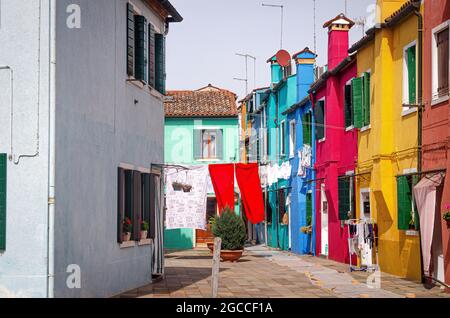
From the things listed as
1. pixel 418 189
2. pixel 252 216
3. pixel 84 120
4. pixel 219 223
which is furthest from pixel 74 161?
pixel 252 216

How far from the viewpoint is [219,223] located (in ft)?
89.4

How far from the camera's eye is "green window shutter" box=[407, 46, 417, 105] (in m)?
18.9

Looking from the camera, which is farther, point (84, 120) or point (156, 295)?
point (156, 295)

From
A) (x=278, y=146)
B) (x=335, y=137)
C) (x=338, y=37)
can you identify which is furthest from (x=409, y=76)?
(x=278, y=146)

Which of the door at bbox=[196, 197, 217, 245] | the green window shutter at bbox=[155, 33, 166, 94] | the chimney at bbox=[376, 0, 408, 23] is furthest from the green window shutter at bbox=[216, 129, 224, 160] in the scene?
the green window shutter at bbox=[155, 33, 166, 94]

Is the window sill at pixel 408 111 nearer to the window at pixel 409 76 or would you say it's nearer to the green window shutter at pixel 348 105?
the window at pixel 409 76

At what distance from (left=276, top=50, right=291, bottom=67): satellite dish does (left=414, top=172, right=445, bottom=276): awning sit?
20.8 meters

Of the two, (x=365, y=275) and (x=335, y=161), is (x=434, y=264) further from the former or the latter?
(x=335, y=161)

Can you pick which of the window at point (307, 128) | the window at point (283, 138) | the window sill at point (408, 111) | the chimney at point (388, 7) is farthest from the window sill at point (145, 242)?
the window at point (283, 138)

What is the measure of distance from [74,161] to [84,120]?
0.86m

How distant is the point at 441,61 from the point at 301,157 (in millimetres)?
14958

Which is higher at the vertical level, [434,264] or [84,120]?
[84,120]

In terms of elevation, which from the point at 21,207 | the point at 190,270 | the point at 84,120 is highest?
the point at 84,120

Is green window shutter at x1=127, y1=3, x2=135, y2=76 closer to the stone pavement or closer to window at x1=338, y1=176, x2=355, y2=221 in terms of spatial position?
the stone pavement
